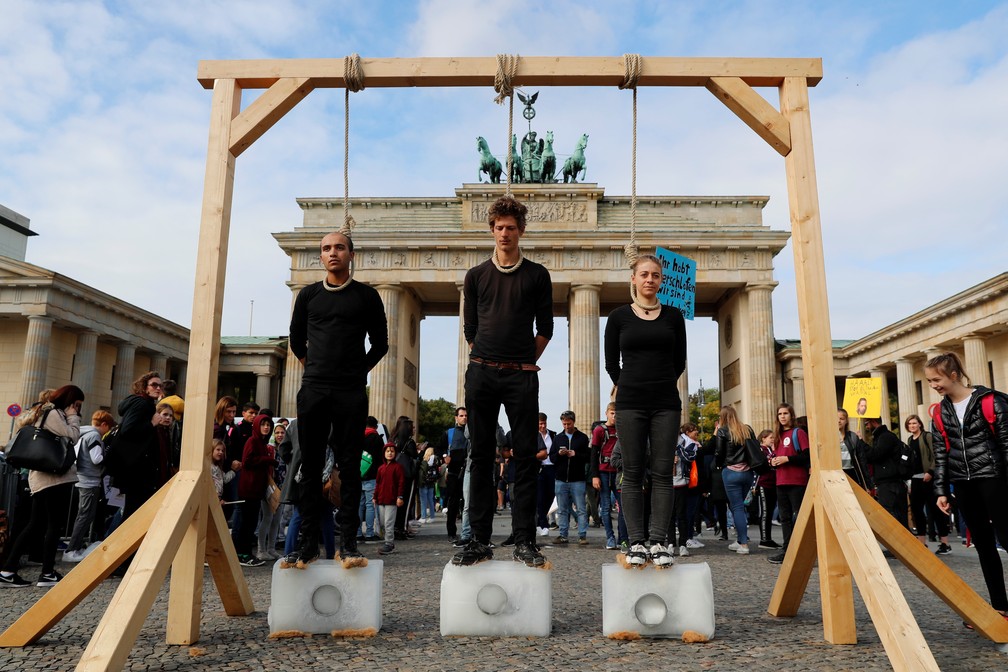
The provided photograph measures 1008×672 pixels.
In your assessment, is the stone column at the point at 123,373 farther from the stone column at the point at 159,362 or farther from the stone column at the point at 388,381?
the stone column at the point at 388,381

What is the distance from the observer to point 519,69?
5.40 m

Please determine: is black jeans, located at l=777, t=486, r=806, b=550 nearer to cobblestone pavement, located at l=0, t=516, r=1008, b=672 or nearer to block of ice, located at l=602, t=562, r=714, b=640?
cobblestone pavement, located at l=0, t=516, r=1008, b=672

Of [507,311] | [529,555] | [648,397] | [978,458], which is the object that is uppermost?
[507,311]

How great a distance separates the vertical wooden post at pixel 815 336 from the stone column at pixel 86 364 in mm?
36338

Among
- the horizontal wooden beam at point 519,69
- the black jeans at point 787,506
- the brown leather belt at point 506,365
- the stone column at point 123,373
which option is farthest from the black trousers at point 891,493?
the stone column at point 123,373

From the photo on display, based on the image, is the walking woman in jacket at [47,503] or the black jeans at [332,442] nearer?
the black jeans at [332,442]

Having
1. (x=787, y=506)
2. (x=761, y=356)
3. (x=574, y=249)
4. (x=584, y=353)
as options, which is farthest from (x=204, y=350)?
(x=761, y=356)

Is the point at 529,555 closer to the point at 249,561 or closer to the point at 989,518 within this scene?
the point at 989,518

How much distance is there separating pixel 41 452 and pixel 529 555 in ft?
17.1

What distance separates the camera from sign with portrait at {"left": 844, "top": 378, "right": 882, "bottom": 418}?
14484 millimetres

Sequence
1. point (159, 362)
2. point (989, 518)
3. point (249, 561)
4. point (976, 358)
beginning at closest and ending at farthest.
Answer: point (989, 518) < point (249, 561) < point (976, 358) < point (159, 362)

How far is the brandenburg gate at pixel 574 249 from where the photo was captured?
132ft

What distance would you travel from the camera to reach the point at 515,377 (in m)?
4.83

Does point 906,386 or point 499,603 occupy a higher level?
point 906,386
